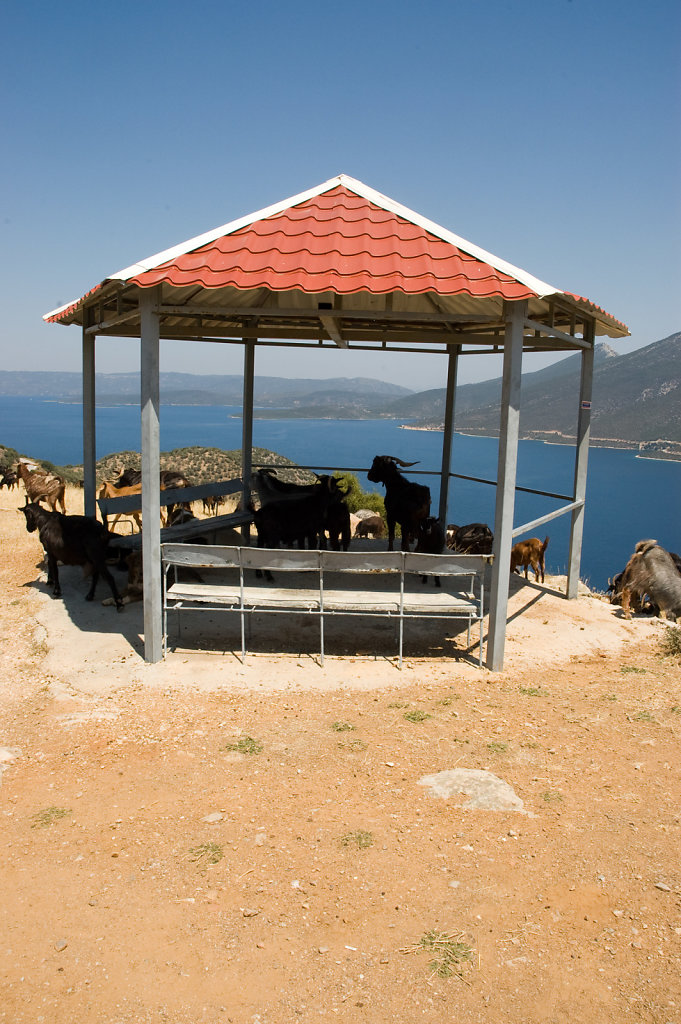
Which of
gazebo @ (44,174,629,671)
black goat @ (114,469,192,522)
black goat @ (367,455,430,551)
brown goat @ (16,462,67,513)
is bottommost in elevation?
brown goat @ (16,462,67,513)

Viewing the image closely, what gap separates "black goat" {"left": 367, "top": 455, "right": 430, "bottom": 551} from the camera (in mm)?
9859

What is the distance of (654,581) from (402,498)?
3.59 meters

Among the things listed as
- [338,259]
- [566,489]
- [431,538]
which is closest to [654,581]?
[431,538]

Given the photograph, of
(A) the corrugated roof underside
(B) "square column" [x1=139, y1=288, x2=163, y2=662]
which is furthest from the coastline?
(B) "square column" [x1=139, y1=288, x2=163, y2=662]

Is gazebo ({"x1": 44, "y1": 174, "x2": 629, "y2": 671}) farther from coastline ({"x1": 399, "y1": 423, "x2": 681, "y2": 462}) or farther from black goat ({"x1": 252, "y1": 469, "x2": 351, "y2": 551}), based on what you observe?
coastline ({"x1": 399, "y1": 423, "x2": 681, "y2": 462})

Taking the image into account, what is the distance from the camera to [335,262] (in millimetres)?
6527

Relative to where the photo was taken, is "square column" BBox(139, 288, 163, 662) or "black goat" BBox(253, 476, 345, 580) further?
"black goat" BBox(253, 476, 345, 580)

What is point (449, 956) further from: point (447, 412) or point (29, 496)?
point (29, 496)

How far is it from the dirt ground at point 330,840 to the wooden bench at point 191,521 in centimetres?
223

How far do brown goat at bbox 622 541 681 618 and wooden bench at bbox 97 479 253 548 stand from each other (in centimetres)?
558

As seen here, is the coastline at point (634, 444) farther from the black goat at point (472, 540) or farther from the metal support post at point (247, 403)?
the metal support post at point (247, 403)

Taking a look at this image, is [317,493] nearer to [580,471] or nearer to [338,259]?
[338,259]

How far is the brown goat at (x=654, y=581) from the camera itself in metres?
9.40

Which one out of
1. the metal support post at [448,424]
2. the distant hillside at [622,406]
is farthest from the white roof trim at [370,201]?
the distant hillside at [622,406]
